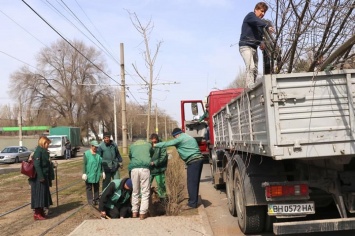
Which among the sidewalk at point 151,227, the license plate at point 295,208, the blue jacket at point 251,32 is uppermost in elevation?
the blue jacket at point 251,32

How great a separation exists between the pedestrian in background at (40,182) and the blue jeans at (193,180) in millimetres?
2871

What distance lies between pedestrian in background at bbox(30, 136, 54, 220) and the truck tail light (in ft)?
15.8

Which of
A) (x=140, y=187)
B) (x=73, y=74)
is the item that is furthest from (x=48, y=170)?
(x=73, y=74)

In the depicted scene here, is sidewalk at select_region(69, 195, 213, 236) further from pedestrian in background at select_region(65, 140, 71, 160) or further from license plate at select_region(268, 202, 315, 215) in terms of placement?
pedestrian in background at select_region(65, 140, 71, 160)

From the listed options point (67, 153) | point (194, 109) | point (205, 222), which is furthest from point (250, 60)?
point (67, 153)

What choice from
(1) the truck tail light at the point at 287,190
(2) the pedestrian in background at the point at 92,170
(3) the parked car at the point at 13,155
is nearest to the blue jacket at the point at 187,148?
(2) the pedestrian in background at the point at 92,170

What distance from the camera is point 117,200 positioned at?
7.61 metres

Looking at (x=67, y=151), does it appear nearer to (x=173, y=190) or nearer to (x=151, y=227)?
(x=173, y=190)

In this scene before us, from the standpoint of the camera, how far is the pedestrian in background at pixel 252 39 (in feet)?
20.2

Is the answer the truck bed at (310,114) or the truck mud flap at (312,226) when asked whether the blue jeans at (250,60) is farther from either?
the truck mud flap at (312,226)

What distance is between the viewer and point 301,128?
4188 mm

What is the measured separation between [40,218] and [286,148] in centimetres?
561

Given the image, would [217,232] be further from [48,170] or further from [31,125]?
[31,125]

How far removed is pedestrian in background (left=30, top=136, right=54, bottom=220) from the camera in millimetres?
7746
